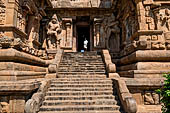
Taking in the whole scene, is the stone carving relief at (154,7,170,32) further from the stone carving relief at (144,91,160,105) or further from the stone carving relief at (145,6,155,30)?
the stone carving relief at (144,91,160,105)

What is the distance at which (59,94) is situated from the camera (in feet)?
19.1

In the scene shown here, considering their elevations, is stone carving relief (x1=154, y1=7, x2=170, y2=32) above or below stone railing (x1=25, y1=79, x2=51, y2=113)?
above

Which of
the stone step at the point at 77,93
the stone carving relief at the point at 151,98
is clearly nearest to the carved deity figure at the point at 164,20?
the stone carving relief at the point at 151,98

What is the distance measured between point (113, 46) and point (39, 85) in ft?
27.9

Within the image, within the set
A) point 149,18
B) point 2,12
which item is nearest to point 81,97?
point 149,18

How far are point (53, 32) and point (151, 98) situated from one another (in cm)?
957

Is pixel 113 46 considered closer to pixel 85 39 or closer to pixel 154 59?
pixel 154 59

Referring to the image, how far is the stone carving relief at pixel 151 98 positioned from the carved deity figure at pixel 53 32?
8.95m

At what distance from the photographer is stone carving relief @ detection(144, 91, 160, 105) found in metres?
5.59

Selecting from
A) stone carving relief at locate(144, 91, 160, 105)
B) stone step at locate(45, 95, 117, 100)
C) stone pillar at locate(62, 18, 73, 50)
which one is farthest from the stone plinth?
stone pillar at locate(62, 18, 73, 50)

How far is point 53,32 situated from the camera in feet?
39.2

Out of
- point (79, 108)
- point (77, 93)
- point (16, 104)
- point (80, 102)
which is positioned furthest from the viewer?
point (77, 93)

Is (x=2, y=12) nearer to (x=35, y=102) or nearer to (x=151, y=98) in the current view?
(x=35, y=102)

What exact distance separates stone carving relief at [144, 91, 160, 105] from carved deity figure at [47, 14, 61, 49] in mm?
8951
